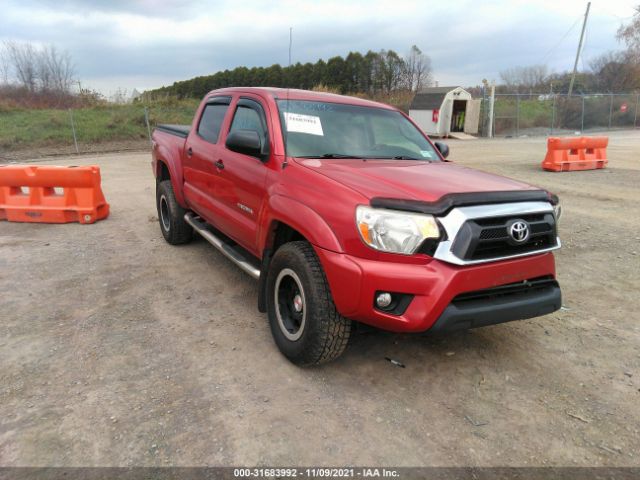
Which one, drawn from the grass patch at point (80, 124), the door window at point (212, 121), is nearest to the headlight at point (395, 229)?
the door window at point (212, 121)

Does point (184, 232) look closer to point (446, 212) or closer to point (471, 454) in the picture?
point (446, 212)

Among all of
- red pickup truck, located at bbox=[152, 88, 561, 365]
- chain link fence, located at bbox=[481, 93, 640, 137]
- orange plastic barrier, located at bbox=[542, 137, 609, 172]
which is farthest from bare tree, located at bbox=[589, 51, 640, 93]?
red pickup truck, located at bbox=[152, 88, 561, 365]

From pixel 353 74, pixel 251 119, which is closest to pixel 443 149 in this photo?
pixel 251 119

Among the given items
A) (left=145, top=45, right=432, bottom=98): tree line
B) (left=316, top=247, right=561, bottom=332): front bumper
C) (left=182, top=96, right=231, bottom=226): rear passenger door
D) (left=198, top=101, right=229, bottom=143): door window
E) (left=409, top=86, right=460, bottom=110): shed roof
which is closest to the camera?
(left=316, top=247, right=561, bottom=332): front bumper

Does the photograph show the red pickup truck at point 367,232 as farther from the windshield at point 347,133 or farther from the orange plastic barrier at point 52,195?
the orange plastic barrier at point 52,195

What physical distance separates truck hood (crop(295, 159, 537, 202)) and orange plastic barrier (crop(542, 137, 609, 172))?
9894mm

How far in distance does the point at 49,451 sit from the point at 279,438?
1.18 m

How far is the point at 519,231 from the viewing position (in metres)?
2.71

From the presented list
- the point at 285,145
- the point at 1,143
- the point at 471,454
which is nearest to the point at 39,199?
the point at 285,145

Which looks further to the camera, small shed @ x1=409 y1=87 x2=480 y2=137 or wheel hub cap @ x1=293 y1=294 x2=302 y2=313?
small shed @ x1=409 y1=87 x2=480 y2=137

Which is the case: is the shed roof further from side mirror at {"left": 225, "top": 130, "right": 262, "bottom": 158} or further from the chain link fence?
side mirror at {"left": 225, "top": 130, "right": 262, "bottom": 158}

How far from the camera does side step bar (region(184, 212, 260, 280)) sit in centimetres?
372

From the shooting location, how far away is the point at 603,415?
105 inches

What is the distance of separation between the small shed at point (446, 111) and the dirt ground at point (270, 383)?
24.6 metres
